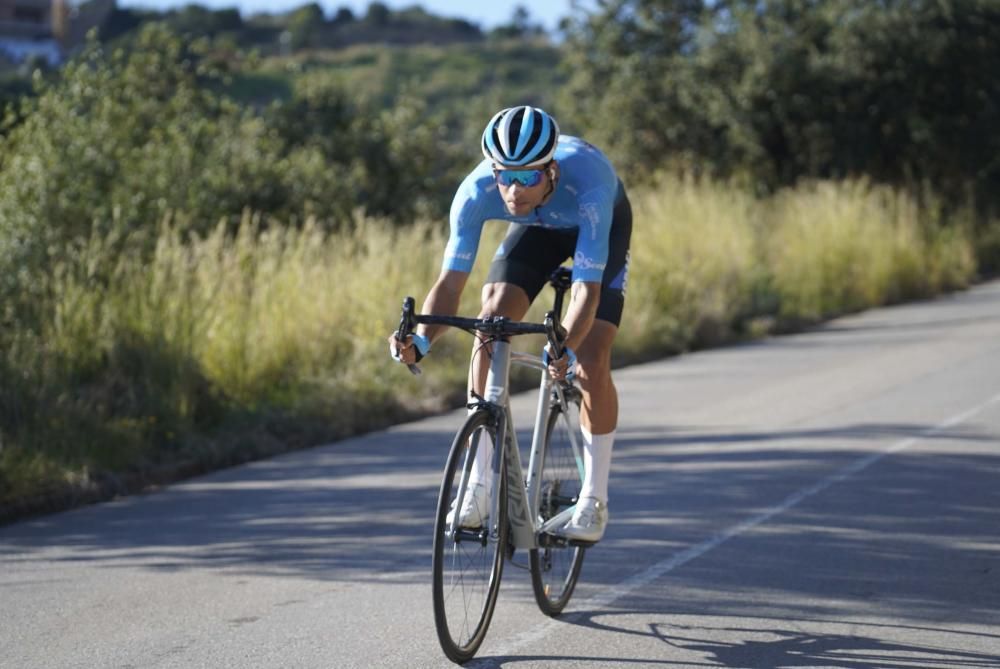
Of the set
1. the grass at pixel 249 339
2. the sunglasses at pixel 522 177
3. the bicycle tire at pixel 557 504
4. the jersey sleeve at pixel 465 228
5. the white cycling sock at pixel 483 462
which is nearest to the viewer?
the white cycling sock at pixel 483 462

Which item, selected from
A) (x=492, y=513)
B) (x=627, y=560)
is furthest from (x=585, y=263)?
(x=627, y=560)

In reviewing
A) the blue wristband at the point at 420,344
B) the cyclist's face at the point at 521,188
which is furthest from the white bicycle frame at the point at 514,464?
the cyclist's face at the point at 521,188

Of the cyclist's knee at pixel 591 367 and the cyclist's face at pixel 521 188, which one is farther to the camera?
the cyclist's knee at pixel 591 367

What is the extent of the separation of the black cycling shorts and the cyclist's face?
531 millimetres

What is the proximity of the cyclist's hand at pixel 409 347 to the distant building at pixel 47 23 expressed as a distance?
2979 inches

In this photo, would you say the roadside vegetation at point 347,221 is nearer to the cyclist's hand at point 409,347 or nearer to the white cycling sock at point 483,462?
the cyclist's hand at point 409,347

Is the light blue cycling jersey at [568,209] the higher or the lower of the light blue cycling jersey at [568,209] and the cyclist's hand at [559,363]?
the higher

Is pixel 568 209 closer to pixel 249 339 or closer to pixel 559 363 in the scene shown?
pixel 559 363

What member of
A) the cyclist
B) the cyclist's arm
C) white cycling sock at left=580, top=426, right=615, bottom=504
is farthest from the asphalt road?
the cyclist's arm

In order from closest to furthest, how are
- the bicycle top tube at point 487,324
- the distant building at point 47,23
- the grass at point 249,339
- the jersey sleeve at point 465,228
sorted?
the bicycle top tube at point 487,324 < the jersey sleeve at point 465,228 < the grass at point 249,339 < the distant building at point 47,23

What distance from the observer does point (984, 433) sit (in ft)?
33.2

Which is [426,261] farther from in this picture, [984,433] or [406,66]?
[406,66]

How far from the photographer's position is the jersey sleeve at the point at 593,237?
5590mm

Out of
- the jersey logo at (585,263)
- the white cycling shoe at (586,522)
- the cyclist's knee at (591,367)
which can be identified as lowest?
the white cycling shoe at (586,522)
